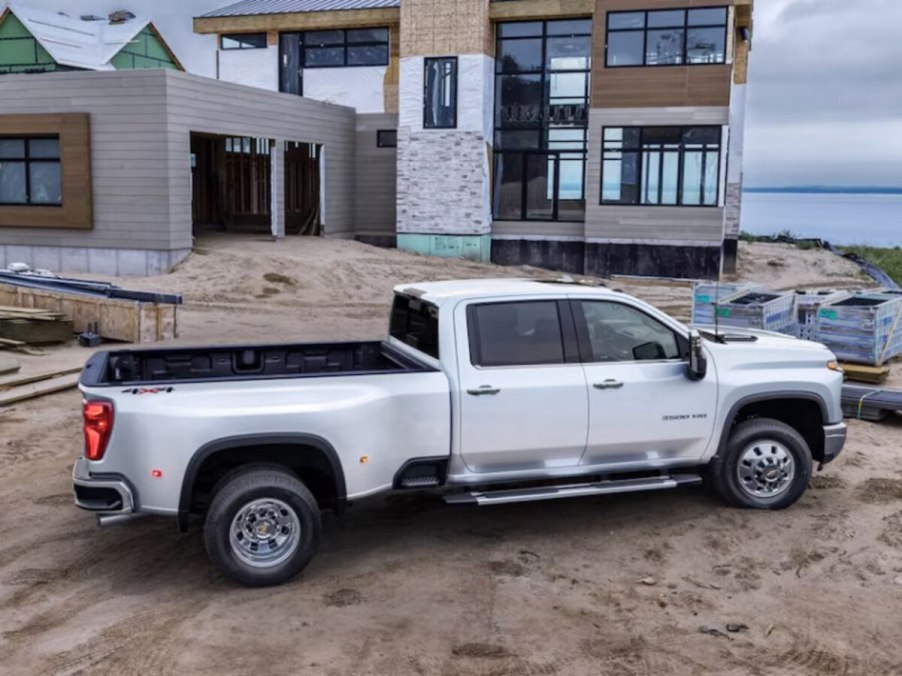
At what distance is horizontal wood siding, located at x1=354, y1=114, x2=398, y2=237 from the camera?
2962cm

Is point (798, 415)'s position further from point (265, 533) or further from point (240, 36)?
point (240, 36)

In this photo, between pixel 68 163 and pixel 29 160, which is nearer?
pixel 68 163

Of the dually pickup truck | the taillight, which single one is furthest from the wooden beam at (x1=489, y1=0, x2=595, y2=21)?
the taillight

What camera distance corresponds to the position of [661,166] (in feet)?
87.7

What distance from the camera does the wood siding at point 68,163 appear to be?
72.7ft

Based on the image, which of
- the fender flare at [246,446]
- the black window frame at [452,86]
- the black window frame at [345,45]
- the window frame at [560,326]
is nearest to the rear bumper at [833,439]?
the window frame at [560,326]

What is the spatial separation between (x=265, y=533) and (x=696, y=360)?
128 inches

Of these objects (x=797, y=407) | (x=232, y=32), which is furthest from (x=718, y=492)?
(x=232, y=32)

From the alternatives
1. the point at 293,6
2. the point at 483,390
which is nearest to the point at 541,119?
the point at 293,6

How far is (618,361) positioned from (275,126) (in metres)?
20.3

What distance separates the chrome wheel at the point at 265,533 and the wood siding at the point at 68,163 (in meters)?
18.5

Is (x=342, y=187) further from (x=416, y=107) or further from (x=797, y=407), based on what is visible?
(x=797, y=407)

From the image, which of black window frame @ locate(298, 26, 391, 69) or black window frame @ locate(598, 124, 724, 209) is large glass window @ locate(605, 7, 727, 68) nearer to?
black window frame @ locate(598, 124, 724, 209)

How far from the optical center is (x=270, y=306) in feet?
64.7
